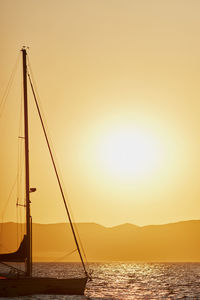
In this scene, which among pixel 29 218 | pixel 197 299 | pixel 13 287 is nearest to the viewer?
pixel 29 218

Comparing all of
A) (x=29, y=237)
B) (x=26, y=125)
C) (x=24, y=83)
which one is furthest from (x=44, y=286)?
(x=24, y=83)

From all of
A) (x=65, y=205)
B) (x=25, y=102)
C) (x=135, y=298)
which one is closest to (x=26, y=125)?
(x=25, y=102)

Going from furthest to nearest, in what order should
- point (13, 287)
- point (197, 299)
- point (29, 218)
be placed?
point (197, 299) < point (13, 287) < point (29, 218)

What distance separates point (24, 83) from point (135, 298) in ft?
107

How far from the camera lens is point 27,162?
48438 millimetres

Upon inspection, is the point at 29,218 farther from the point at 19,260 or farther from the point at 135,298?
the point at 135,298

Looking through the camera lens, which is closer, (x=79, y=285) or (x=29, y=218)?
(x=29, y=218)

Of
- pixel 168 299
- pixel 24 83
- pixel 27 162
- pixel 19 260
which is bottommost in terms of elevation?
pixel 168 299

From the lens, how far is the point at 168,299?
68.4 meters

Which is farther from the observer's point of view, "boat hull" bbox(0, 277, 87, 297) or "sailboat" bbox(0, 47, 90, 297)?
"boat hull" bbox(0, 277, 87, 297)

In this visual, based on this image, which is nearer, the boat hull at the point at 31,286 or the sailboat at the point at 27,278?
the sailboat at the point at 27,278

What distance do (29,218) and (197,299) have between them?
28268 millimetres

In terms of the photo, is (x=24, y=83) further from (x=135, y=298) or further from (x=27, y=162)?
(x=135, y=298)

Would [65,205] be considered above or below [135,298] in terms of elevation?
above
